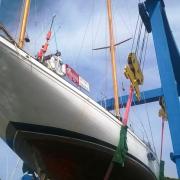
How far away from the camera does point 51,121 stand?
707 cm

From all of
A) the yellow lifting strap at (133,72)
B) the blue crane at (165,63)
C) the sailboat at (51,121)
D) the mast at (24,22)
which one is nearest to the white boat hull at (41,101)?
the sailboat at (51,121)

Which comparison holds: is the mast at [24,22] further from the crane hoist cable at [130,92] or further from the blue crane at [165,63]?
the blue crane at [165,63]

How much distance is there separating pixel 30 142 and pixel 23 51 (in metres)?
2.10

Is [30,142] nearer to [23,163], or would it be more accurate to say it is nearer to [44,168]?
[44,168]

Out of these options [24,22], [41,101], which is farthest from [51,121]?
[24,22]

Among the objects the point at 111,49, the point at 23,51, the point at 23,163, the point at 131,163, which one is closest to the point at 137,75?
the point at 131,163

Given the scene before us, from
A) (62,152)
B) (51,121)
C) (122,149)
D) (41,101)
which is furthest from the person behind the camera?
(122,149)

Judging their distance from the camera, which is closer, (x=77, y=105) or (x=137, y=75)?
(x=77, y=105)

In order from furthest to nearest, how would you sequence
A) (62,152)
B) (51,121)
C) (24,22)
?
1. (24,22)
2. (62,152)
3. (51,121)

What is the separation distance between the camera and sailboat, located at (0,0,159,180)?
6.64m

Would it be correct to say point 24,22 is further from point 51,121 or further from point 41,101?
point 51,121

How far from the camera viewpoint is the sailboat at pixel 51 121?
261 inches

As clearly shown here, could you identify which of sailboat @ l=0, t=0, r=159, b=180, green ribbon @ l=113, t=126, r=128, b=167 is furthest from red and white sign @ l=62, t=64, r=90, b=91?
green ribbon @ l=113, t=126, r=128, b=167

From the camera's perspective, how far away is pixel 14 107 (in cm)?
707
